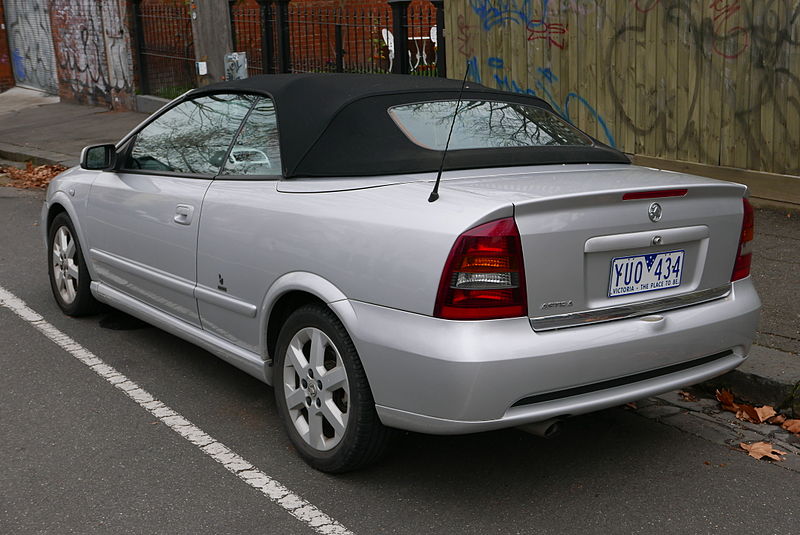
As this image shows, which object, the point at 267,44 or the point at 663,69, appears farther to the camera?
the point at 267,44

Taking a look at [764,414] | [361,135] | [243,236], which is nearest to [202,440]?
[243,236]

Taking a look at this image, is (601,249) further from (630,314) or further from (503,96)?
(503,96)

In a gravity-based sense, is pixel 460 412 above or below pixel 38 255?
above

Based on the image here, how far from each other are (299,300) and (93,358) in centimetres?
203

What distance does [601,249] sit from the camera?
3.62 m

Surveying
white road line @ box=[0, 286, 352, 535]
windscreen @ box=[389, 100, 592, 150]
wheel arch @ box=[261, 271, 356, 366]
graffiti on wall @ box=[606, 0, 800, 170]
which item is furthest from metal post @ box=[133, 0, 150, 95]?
wheel arch @ box=[261, 271, 356, 366]

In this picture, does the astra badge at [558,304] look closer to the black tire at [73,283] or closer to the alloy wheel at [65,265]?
the black tire at [73,283]

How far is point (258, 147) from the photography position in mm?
4648

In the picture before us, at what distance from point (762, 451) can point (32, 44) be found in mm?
21021

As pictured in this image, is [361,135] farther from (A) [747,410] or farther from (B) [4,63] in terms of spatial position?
(B) [4,63]

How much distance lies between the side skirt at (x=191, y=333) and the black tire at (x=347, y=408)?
0.27 m

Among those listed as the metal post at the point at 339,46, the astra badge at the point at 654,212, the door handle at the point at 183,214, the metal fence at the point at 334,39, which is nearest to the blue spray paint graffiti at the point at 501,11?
the metal fence at the point at 334,39

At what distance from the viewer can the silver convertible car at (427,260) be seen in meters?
3.49

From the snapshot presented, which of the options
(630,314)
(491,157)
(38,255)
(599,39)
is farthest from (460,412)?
(599,39)
